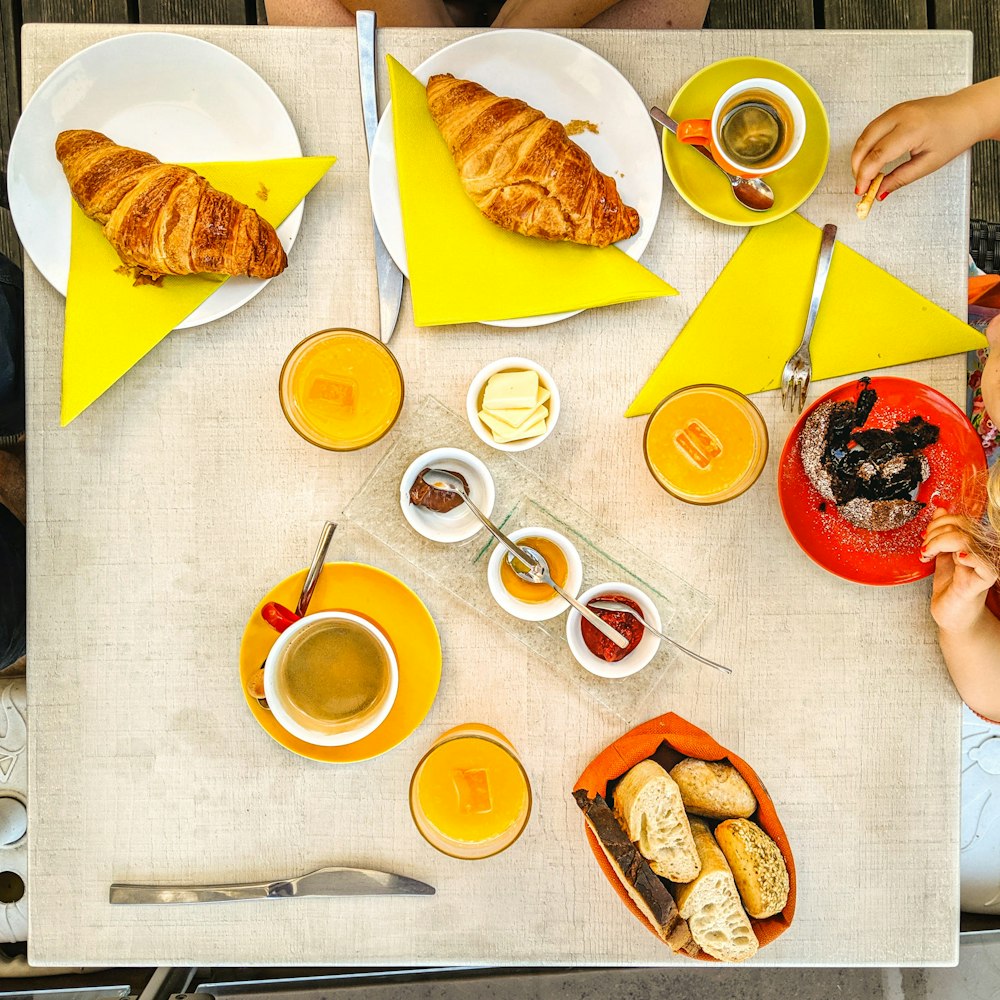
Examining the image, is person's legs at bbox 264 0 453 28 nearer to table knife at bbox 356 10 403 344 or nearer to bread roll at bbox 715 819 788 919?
table knife at bbox 356 10 403 344

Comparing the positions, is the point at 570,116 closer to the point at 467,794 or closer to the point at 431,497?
the point at 431,497

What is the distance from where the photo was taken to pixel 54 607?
1.05 metres

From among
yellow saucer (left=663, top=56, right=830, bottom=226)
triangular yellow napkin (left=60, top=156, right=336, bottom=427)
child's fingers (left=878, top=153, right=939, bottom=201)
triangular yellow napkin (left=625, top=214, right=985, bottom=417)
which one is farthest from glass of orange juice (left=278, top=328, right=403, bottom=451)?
child's fingers (left=878, top=153, right=939, bottom=201)

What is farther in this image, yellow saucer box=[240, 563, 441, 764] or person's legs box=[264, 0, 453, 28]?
person's legs box=[264, 0, 453, 28]

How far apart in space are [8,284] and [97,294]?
11.4 inches

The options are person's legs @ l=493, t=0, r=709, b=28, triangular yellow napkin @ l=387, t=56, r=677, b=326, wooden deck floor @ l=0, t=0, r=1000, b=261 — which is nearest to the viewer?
triangular yellow napkin @ l=387, t=56, r=677, b=326

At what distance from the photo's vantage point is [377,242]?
1.03m

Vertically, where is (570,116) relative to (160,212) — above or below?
above

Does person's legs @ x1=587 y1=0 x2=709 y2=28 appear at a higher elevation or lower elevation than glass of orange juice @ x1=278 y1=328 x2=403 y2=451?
higher

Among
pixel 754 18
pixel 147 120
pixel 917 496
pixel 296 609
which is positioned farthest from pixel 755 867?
pixel 754 18

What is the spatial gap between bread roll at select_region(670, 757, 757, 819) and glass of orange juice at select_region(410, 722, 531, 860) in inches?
7.2

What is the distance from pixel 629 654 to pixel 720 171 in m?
0.59

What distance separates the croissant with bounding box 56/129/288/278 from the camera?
0.96m

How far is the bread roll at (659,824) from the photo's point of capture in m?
0.92
